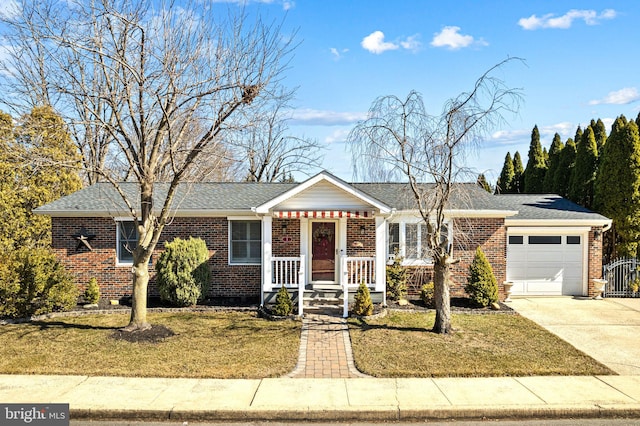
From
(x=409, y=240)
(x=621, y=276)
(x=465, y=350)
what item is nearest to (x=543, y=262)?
(x=621, y=276)

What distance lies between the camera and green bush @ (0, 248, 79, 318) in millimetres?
11492

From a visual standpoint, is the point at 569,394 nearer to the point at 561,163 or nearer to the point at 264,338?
the point at 264,338

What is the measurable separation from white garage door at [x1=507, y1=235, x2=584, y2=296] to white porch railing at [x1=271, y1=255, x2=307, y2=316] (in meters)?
7.35

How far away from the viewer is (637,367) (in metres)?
8.69

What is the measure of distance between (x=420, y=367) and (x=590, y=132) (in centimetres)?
1602

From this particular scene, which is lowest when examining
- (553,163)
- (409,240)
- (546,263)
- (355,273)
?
(355,273)

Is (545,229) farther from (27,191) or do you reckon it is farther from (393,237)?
(27,191)

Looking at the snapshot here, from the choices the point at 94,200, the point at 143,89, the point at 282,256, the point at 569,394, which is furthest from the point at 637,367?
the point at 94,200

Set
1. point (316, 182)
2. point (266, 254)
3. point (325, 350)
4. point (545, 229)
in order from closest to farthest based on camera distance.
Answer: point (325, 350) → point (316, 182) → point (266, 254) → point (545, 229)

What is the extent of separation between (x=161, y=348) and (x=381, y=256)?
6349mm

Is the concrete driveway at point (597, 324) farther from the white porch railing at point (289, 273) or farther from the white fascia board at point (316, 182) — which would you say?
the white porch railing at point (289, 273)

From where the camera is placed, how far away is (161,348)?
9.53 metres

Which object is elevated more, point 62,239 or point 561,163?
point 561,163

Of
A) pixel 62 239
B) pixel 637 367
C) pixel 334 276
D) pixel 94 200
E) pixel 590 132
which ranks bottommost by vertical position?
pixel 637 367
